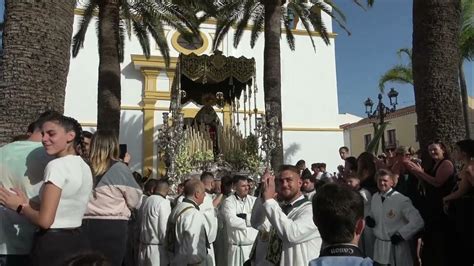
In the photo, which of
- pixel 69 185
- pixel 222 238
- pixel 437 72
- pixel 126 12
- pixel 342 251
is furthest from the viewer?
pixel 126 12

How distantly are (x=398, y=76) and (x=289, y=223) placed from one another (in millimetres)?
22864

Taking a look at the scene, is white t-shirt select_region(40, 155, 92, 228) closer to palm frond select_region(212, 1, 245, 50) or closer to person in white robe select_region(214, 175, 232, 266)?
person in white robe select_region(214, 175, 232, 266)

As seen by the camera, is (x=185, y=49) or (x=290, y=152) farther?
(x=290, y=152)

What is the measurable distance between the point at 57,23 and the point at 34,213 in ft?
9.20

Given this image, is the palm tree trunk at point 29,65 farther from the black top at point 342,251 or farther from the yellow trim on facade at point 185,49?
the yellow trim on facade at point 185,49

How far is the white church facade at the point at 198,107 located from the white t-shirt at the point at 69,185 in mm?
18887

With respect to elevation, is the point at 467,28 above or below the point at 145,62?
above

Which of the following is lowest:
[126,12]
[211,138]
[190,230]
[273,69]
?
[190,230]

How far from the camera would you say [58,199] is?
9.43 feet

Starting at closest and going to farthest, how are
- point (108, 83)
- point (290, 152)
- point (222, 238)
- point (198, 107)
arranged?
1. point (222, 238)
2. point (108, 83)
3. point (198, 107)
4. point (290, 152)

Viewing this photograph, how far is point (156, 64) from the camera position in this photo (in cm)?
2350

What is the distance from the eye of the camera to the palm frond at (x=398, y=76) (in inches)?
971

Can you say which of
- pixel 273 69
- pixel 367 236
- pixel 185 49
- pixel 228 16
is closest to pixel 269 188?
pixel 367 236

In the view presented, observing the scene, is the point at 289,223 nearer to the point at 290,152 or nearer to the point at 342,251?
the point at 342,251
